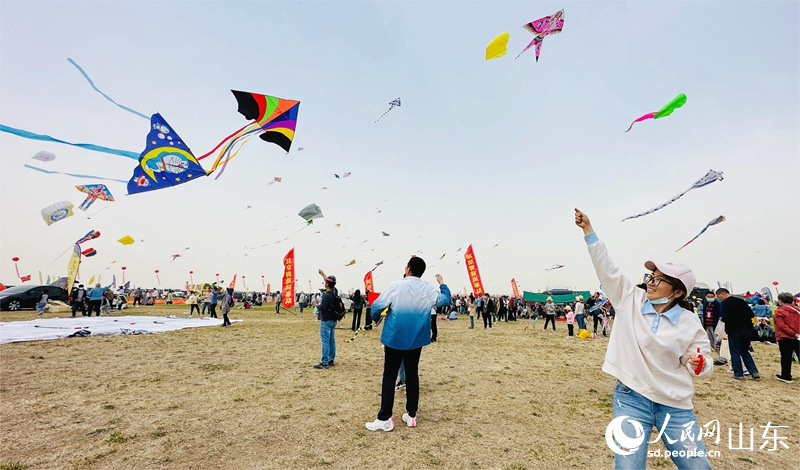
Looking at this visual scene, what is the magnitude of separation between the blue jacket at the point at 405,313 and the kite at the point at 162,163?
410cm

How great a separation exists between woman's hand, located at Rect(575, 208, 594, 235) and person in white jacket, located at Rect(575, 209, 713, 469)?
31cm

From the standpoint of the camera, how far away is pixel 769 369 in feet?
30.1

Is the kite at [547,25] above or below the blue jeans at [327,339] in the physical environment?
above

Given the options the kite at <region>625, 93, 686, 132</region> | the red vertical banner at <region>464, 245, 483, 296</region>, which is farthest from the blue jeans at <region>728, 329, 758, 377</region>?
the red vertical banner at <region>464, 245, 483, 296</region>

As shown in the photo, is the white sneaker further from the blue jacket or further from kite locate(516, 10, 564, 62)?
kite locate(516, 10, 564, 62)

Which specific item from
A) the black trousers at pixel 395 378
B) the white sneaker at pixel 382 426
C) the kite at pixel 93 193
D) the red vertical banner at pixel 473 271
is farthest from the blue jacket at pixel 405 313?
the red vertical banner at pixel 473 271

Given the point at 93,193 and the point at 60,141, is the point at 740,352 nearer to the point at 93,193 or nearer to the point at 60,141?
the point at 60,141

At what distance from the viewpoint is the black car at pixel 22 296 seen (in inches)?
897

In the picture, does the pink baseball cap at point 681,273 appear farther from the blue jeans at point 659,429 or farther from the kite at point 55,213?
the kite at point 55,213

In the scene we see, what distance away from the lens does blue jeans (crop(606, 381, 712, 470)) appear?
214 centimetres

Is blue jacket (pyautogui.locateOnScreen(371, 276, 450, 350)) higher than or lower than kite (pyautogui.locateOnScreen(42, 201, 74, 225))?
lower

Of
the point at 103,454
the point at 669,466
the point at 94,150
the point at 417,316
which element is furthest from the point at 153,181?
the point at 669,466

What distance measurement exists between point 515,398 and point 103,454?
18.4 feet

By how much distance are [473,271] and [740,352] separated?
48.5 feet
